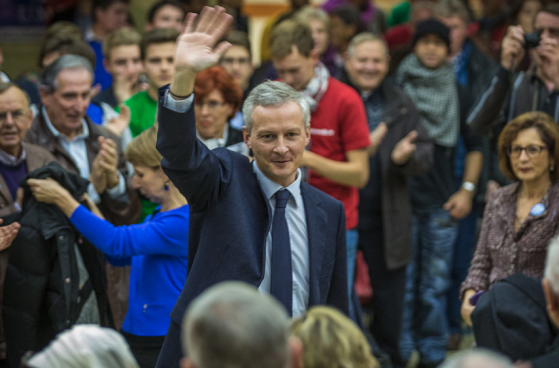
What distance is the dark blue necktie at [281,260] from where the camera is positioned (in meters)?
2.87

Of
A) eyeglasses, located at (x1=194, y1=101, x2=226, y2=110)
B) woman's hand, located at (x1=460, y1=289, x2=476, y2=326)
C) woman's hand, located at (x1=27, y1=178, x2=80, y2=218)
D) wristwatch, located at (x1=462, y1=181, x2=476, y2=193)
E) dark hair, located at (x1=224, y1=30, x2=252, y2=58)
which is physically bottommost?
woman's hand, located at (x1=460, y1=289, x2=476, y2=326)

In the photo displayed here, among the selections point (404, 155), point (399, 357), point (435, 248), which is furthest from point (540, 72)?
point (399, 357)

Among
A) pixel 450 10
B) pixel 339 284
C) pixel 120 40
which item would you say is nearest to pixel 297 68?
pixel 120 40

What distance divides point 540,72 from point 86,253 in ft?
9.41

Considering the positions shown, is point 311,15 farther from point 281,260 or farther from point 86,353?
point 86,353

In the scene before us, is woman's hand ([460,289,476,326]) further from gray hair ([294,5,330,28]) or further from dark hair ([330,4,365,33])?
dark hair ([330,4,365,33])

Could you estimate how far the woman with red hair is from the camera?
440cm

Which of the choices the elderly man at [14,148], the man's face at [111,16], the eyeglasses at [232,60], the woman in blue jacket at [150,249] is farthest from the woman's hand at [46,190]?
the man's face at [111,16]

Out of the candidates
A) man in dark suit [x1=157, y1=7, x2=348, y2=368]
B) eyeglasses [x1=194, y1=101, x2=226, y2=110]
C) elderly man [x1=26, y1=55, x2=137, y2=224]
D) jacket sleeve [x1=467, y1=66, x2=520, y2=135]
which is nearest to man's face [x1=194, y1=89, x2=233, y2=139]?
eyeglasses [x1=194, y1=101, x2=226, y2=110]

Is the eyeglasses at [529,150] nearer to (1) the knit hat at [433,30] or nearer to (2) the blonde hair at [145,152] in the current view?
(2) the blonde hair at [145,152]

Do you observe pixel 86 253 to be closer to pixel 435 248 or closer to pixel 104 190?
pixel 104 190

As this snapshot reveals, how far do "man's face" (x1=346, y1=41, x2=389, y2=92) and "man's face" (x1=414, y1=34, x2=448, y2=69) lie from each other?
1.74ft

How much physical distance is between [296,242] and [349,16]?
454cm

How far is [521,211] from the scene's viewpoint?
3.89 m
